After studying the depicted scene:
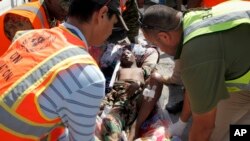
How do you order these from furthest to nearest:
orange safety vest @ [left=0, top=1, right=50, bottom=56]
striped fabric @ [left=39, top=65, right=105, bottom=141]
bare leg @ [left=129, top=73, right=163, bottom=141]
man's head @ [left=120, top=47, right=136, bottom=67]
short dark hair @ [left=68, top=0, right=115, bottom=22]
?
man's head @ [left=120, top=47, right=136, bottom=67] < bare leg @ [left=129, top=73, right=163, bottom=141] < orange safety vest @ [left=0, top=1, right=50, bottom=56] < short dark hair @ [left=68, top=0, right=115, bottom=22] < striped fabric @ [left=39, top=65, right=105, bottom=141]

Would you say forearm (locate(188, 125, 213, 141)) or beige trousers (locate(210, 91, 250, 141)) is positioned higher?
forearm (locate(188, 125, 213, 141))

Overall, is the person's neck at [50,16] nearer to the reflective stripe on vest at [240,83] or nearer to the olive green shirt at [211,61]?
the olive green shirt at [211,61]

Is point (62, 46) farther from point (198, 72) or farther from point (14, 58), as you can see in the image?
point (198, 72)

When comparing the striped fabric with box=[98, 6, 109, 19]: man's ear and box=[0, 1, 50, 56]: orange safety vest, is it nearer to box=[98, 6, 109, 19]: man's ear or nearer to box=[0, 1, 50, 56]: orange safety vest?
box=[98, 6, 109, 19]: man's ear

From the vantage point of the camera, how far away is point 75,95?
4.80 ft

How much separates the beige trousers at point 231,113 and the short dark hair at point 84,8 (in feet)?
4.95

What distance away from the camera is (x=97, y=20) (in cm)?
163

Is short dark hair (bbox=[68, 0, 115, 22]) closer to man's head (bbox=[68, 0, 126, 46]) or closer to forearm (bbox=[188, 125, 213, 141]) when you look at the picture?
man's head (bbox=[68, 0, 126, 46])

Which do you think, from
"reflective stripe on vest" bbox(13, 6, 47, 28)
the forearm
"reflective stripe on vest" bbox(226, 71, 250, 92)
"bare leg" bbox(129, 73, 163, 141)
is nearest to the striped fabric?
the forearm

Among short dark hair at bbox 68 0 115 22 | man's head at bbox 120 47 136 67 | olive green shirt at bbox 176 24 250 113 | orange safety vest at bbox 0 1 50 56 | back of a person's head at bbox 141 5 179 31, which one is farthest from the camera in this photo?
man's head at bbox 120 47 136 67

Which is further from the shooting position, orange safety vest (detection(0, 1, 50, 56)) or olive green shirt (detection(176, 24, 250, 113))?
orange safety vest (detection(0, 1, 50, 56))

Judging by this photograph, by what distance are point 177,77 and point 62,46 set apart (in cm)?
193

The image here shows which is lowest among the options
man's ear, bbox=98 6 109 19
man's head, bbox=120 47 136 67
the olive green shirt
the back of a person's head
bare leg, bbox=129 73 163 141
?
bare leg, bbox=129 73 163 141

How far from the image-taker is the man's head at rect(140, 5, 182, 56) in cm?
214
